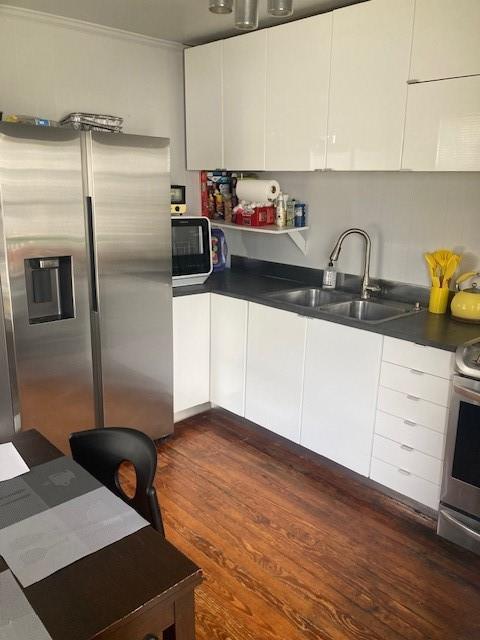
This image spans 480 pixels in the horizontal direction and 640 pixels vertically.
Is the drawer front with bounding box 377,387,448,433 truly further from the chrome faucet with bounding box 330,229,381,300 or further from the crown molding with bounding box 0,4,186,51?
the crown molding with bounding box 0,4,186,51

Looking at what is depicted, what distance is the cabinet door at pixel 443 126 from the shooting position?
2.14 m

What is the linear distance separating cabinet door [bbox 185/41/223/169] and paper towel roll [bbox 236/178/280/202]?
7.8 inches

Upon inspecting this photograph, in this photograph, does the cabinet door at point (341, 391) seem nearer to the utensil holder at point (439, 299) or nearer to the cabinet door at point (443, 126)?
the utensil holder at point (439, 299)

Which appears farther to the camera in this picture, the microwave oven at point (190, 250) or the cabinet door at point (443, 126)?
the microwave oven at point (190, 250)

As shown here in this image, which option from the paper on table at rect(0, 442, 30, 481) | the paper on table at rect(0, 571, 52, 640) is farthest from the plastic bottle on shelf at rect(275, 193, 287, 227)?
the paper on table at rect(0, 571, 52, 640)

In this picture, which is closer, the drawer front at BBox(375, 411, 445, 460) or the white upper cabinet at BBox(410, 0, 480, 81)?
the white upper cabinet at BBox(410, 0, 480, 81)

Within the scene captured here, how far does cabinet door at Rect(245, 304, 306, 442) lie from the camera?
2752mm

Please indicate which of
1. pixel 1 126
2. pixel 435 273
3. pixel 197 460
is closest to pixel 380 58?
pixel 435 273

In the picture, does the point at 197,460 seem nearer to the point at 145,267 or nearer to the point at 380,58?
the point at 145,267

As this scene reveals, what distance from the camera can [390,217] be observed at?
9.37ft

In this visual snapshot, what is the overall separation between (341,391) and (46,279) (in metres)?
1.52

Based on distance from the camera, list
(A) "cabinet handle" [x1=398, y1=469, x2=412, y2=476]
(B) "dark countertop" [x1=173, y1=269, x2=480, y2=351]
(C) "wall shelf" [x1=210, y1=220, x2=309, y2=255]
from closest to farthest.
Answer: (B) "dark countertop" [x1=173, y1=269, x2=480, y2=351], (A) "cabinet handle" [x1=398, y1=469, x2=412, y2=476], (C) "wall shelf" [x1=210, y1=220, x2=309, y2=255]

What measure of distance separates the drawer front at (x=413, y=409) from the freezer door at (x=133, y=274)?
3.99 ft

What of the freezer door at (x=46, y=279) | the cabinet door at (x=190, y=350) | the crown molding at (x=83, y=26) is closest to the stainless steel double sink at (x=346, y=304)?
the cabinet door at (x=190, y=350)
